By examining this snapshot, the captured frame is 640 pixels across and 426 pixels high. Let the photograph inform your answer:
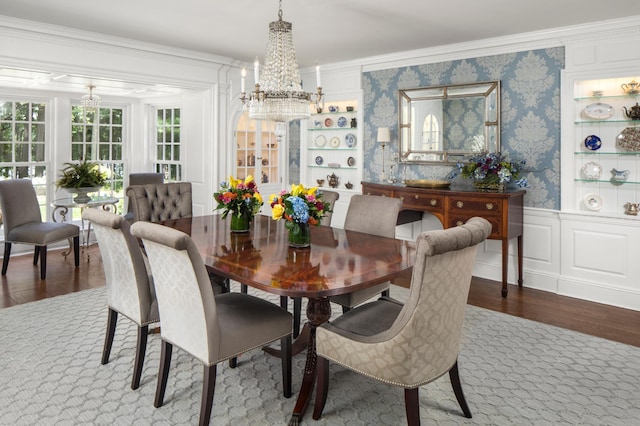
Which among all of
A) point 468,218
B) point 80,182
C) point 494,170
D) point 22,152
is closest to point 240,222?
point 468,218

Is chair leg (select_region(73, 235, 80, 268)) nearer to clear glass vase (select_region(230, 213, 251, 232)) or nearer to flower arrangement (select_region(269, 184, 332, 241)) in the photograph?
clear glass vase (select_region(230, 213, 251, 232))

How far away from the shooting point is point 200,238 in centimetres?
298

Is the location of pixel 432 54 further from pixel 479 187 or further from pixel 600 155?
pixel 600 155

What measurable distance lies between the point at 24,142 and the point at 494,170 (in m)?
5.65

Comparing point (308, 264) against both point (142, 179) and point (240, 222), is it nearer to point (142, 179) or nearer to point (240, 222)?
point (240, 222)

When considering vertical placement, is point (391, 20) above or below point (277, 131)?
above

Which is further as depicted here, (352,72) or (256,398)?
(352,72)

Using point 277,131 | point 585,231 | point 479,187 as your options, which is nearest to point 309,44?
point 277,131

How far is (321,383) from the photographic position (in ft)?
7.22

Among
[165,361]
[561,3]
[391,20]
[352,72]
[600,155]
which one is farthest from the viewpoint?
[352,72]

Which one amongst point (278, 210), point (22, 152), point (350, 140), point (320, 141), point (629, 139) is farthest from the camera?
point (320, 141)

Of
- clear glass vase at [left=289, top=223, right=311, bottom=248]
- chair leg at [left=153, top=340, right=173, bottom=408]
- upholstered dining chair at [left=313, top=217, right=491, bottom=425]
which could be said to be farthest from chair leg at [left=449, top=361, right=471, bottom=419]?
chair leg at [left=153, top=340, right=173, bottom=408]

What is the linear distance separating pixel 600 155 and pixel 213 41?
397 cm

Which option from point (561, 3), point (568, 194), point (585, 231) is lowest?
point (585, 231)
